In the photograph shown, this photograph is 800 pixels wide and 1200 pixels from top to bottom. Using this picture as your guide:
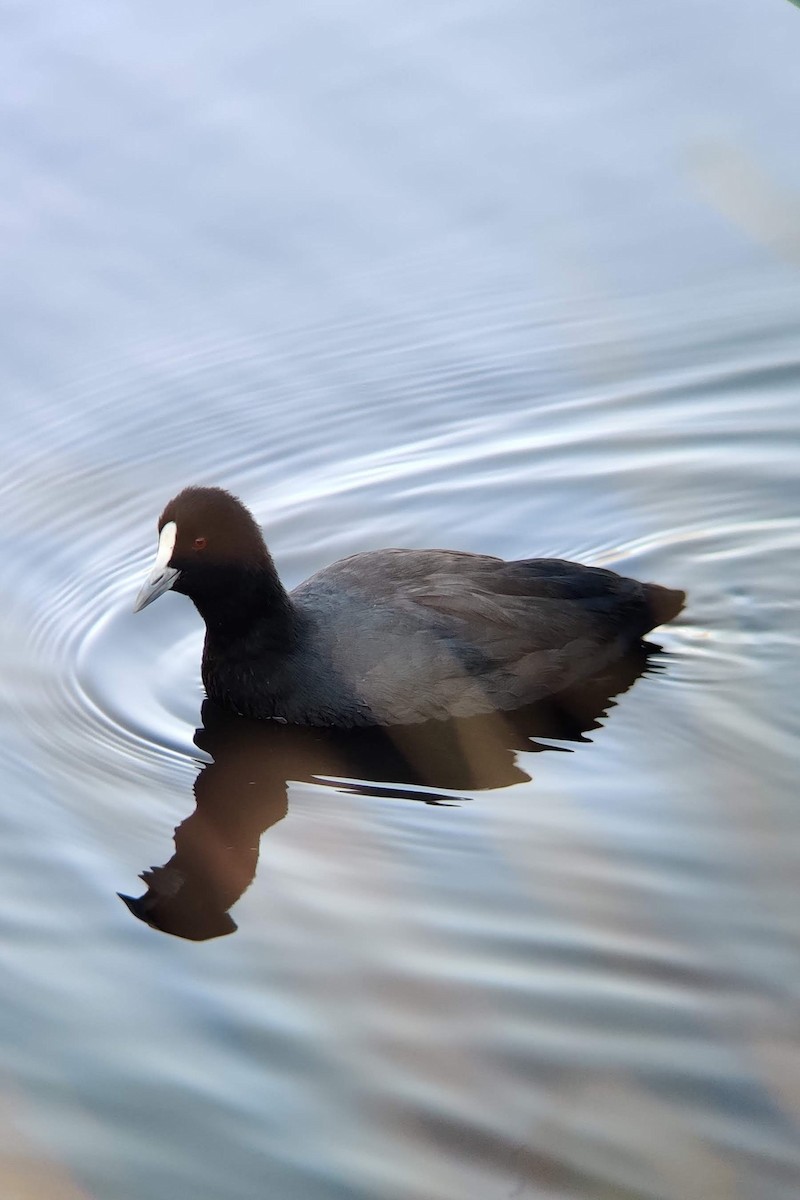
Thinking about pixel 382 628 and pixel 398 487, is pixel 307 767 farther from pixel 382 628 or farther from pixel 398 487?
pixel 398 487

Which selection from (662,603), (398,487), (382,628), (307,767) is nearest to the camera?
(307,767)

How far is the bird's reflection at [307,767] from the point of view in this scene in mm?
4469

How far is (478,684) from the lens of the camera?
→ 17.5ft

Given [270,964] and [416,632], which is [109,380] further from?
[270,964]

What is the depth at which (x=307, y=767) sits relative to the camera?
5074mm

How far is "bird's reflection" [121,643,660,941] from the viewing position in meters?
4.47

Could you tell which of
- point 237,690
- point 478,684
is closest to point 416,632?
point 478,684

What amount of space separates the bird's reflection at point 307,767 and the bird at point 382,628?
6 cm

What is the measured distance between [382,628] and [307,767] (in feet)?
1.72

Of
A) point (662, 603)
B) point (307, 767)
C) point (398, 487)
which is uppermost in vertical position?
point (398, 487)

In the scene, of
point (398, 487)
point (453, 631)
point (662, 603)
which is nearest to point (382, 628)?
point (453, 631)

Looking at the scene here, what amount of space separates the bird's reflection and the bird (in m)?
0.06

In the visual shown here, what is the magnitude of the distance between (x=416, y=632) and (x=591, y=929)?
1524mm

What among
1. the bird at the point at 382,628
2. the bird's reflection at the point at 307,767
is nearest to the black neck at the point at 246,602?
the bird at the point at 382,628
